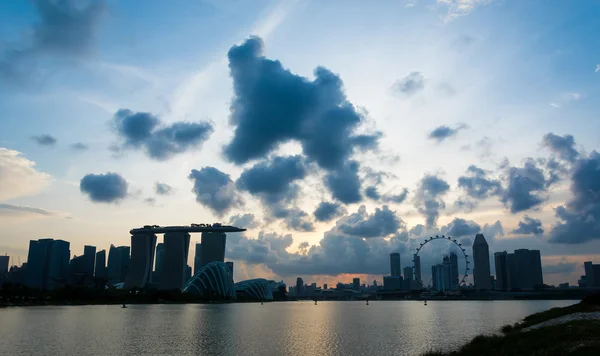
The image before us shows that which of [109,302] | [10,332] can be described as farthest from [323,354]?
[109,302]

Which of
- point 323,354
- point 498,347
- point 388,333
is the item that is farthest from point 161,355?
point 388,333

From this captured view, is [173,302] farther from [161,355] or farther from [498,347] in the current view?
[498,347]

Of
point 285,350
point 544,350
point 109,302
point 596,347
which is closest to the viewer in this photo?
point 596,347

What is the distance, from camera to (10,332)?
63.4 metres

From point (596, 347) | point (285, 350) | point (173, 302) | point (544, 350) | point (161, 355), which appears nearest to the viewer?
point (596, 347)

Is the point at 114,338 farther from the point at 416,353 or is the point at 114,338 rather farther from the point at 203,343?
the point at 416,353

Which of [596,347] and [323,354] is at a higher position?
[596,347]

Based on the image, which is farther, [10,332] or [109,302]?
[109,302]

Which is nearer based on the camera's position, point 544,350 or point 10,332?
point 544,350

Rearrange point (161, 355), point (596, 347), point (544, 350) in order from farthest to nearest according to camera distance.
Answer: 1. point (161, 355)
2. point (544, 350)
3. point (596, 347)

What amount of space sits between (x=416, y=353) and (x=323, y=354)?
29.1 ft

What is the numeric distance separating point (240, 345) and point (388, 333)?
24416 mm

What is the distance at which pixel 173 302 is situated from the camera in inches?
7820

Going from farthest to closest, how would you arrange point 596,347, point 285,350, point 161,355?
point 285,350 < point 161,355 < point 596,347
